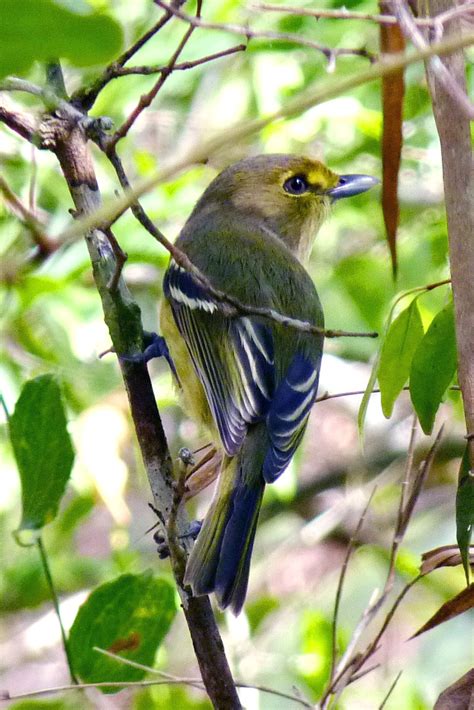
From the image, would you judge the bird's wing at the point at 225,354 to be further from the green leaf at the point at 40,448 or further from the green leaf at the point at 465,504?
the green leaf at the point at 465,504

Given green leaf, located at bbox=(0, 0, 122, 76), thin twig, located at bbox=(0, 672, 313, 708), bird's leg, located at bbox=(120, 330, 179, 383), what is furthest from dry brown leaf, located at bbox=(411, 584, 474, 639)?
green leaf, located at bbox=(0, 0, 122, 76)

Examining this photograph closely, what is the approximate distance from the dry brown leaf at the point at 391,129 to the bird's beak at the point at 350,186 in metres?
1.28

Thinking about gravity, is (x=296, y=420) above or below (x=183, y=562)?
above

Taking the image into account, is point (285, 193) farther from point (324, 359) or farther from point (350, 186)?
point (324, 359)

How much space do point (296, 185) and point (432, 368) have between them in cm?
169

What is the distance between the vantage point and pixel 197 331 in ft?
7.98

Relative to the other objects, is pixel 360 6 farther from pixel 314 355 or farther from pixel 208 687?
pixel 208 687

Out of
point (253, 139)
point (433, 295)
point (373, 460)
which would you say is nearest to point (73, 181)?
point (433, 295)

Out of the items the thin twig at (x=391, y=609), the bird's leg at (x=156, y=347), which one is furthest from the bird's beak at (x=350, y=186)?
the thin twig at (x=391, y=609)

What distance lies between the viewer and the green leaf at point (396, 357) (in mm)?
1660

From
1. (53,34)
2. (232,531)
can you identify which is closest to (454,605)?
(232,531)

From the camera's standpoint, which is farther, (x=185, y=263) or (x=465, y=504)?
(x=465, y=504)

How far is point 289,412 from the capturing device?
2.29 m

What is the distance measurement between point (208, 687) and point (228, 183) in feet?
6.52
